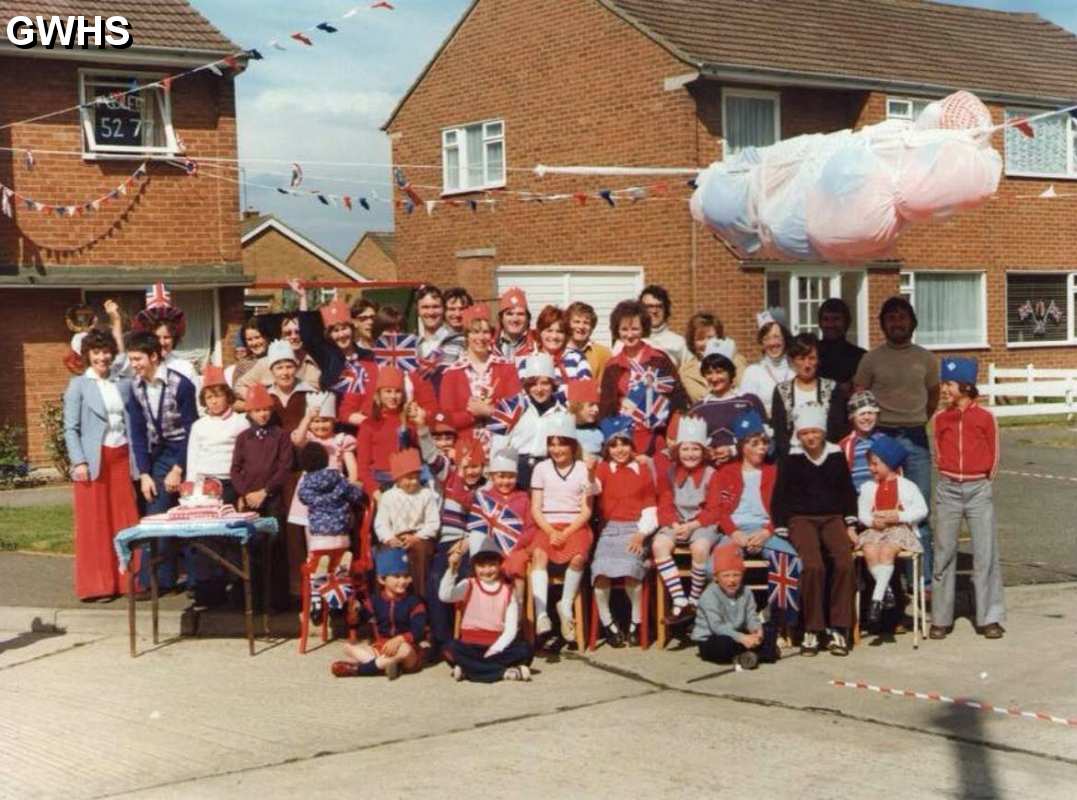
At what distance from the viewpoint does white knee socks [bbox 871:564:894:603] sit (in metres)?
9.45

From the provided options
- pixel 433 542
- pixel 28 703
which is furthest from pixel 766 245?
pixel 28 703

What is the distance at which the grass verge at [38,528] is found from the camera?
44.5 ft

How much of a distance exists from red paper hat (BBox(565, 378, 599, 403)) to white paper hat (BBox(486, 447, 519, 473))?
538 millimetres

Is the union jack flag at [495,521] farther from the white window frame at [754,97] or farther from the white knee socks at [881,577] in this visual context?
the white window frame at [754,97]

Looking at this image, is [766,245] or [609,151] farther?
[609,151]

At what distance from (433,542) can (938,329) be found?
72.5 feet

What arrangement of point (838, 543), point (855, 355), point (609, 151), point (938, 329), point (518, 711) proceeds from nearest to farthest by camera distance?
point (518, 711) → point (838, 543) → point (855, 355) → point (609, 151) → point (938, 329)

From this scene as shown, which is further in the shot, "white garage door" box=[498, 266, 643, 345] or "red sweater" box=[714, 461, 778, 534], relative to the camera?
"white garage door" box=[498, 266, 643, 345]

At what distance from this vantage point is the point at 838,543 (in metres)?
9.46

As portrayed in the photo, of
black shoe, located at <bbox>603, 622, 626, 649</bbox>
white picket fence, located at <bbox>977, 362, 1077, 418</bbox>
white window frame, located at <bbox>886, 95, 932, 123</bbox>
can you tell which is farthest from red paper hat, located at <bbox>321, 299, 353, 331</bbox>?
white window frame, located at <bbox>886, 95, 932, 123</bbox>

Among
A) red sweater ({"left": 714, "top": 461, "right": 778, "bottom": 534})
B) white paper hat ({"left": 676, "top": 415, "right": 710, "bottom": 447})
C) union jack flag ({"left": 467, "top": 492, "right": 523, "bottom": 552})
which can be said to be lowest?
union jack flag ({"left": 467, "top": 492, "right": 523, "bottom": 552})

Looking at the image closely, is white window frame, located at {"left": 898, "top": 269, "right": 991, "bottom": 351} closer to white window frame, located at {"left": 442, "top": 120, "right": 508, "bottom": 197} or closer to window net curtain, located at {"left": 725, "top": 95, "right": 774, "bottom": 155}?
window net curtain, located at {"left": 725, "top": 95, "right": 774, "bottom": 155}

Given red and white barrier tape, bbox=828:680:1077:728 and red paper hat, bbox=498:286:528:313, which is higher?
red paper hat, bbox=498:286:528:313

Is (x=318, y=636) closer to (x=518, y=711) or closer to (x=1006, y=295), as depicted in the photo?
(x=518, y=711)
